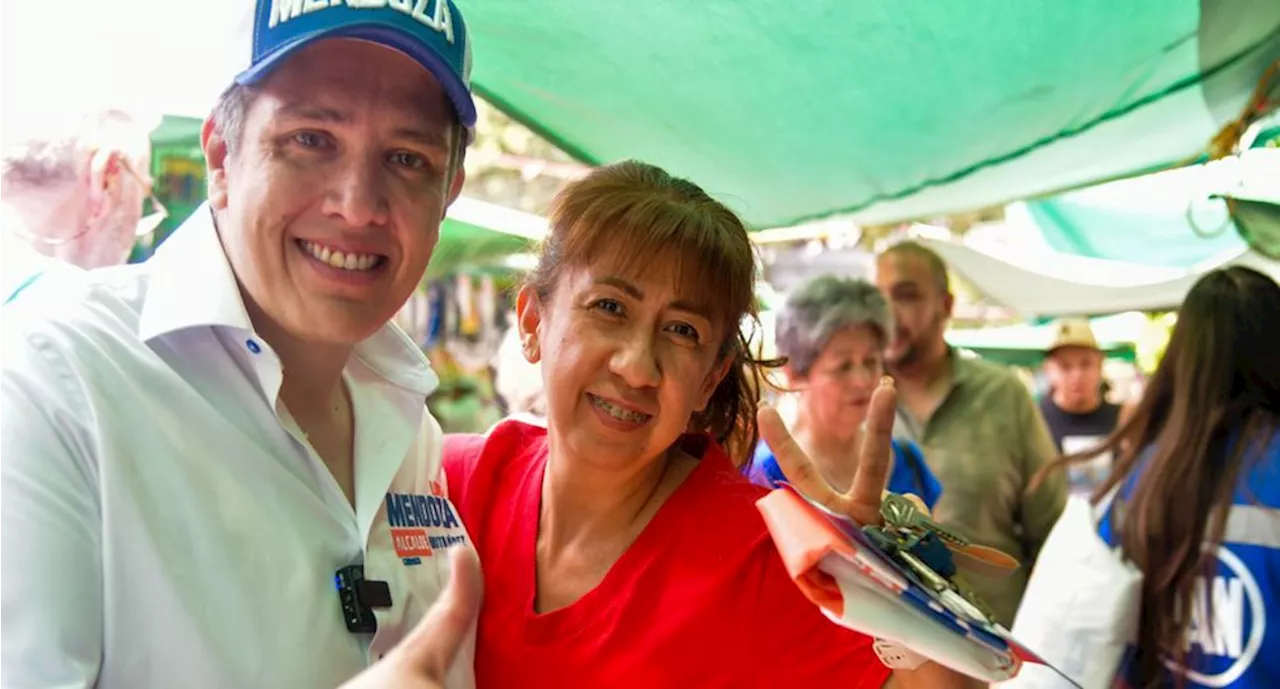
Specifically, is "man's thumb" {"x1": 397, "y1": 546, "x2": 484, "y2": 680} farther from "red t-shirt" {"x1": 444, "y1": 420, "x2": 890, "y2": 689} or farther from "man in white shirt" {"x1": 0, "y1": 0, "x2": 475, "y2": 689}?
"red t-shirt" {"x1": 444, "y1": 420, "x2": 890, "y2": 689}

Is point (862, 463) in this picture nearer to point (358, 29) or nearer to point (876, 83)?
point (358, 29)

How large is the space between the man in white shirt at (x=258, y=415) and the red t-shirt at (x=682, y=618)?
0.11 metres

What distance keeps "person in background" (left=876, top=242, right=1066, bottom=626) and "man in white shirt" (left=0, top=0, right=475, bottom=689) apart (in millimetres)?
2114

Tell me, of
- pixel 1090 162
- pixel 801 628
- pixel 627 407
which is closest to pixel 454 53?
pixel 627 407

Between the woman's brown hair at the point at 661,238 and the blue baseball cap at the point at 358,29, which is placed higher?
the blue baseball cap at the point at 358,29

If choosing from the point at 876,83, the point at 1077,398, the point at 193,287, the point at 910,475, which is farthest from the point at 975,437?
the point at 1077,398

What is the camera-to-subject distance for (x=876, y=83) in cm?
306

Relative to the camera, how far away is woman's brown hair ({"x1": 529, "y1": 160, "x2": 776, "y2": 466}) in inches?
63.1

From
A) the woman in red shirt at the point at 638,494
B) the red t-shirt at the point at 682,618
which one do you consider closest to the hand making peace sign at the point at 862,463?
the woman in red shirt at the point at 638,494

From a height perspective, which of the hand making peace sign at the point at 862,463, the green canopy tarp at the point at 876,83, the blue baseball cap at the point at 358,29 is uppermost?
the green canopy tarp at the point at 876,83

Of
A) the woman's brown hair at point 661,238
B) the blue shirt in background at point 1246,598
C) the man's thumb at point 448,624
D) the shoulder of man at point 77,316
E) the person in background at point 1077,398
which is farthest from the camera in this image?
the person in background at point 1077,398

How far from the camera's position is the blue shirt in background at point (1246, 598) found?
2051mm

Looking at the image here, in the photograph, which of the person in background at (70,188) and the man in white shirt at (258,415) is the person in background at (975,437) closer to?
the man in white shirt at (258,415)

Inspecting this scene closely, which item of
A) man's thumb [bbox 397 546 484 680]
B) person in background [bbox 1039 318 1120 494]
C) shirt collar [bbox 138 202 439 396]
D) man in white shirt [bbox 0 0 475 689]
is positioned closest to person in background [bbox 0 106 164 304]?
shirt collar [bbox 138 202 439 396]
